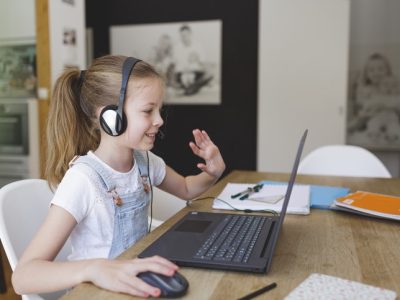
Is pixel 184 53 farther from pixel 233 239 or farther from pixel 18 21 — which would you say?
pixel 233 239

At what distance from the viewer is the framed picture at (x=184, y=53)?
458 centimetres

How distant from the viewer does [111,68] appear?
3.78 feet

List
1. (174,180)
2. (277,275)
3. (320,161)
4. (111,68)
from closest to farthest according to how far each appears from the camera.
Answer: (277,275) → (111,68) → (174,180) → (320,161)

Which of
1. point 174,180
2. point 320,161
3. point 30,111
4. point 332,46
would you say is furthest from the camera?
point 332,46

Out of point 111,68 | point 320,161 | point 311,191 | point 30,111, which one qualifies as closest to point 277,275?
point 111,68

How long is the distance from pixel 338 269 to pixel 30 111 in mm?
3328

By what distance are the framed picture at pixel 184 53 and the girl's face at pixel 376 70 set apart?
1541mm

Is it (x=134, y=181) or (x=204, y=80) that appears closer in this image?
(x=134, y=181)

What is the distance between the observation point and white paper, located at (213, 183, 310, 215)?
51.3 inches

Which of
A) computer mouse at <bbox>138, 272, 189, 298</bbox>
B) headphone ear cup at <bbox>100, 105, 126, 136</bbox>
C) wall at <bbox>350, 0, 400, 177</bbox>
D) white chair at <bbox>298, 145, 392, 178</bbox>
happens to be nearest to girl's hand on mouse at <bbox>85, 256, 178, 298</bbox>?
computer mouse at <bbox>138, 272, 189, 298</bbox>

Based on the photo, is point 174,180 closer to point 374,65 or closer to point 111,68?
point 111,68

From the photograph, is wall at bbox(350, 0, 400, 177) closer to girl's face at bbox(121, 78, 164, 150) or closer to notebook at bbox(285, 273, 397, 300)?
girl's face at bbox(121, 78, 164, 150)

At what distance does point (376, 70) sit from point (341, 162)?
8.47 feet

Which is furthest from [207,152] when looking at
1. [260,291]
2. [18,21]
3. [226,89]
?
[226,89]
